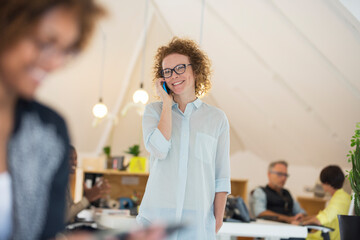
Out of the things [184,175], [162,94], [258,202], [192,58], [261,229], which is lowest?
→ [261,229]

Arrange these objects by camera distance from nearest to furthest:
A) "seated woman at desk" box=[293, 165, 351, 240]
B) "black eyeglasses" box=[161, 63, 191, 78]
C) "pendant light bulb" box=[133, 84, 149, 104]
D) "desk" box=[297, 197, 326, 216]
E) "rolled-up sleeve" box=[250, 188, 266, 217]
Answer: "black eyeglasses" box=[161, 63, 191, 78], "seated woman at desk" box=[293, 165, 351, 240], "rolled-up sleeve" box=[250, 188, 266, 217], "pendant light bulb" box=[133, 84, 149, 104], "desk" box=[297, 197, 326, 216]

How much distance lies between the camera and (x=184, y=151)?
1.65 metres

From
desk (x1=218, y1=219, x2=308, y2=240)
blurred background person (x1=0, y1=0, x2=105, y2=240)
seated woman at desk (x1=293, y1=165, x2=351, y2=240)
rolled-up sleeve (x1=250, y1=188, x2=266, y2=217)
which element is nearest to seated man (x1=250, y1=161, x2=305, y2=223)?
rolled-up sleeve (x1=250, y1=188, x2=266, y2=217)

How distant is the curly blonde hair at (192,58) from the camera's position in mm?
1774

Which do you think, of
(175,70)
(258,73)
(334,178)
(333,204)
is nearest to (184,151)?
(175,70)

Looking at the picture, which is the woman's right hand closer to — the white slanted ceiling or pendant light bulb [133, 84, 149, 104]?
the white slanted ceiling

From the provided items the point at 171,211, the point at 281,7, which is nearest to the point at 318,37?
the point at 281,7

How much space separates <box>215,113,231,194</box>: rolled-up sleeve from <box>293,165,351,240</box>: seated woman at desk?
1.83m

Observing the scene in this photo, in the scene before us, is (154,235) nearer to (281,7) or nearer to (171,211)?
(171,211)

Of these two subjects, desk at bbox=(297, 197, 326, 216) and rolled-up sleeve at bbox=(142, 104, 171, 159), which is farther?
desk at bbox=(297, 197, 326, 216)

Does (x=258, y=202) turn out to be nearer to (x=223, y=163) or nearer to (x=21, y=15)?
(x=223, y=163)

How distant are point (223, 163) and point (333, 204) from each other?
2.04m

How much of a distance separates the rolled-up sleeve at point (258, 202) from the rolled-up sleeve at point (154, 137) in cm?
304

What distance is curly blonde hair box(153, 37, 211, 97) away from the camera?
1774 millimetres
